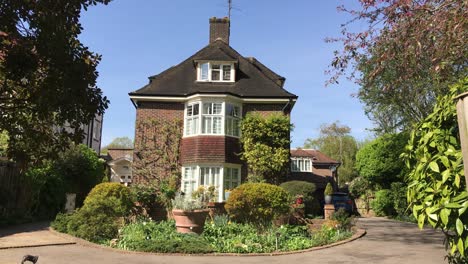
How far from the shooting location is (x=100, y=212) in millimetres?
11797

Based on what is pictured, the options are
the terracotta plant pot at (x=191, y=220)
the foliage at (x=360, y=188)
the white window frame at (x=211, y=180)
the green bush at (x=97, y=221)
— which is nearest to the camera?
the green bush at (x=97, y=221)

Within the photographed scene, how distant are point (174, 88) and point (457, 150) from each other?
18319 mm

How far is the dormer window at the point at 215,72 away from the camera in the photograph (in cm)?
2114

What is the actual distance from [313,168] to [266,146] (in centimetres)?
2536

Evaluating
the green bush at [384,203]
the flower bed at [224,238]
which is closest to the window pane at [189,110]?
the flower bed at [224,238]

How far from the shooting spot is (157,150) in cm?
1978

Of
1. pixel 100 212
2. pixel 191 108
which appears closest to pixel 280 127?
pixel 191 108

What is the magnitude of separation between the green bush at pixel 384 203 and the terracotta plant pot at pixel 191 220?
16.3 meters

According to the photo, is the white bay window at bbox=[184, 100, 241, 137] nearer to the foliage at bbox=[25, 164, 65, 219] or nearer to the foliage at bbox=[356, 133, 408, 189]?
the foliage at bbox=[25, 164, 65, 219]

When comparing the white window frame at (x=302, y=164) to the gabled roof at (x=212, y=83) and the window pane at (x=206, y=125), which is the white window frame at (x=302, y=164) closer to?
the gabled roof at (x=212, y=83)

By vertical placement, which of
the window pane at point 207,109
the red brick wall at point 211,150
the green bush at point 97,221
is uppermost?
the window pane at point 207,109

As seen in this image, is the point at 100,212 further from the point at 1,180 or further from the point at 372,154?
the point at 372,154

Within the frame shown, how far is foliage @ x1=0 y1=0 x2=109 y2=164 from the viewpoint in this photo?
3586 mm

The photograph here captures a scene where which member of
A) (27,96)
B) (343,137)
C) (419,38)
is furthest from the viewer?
(343,137)
